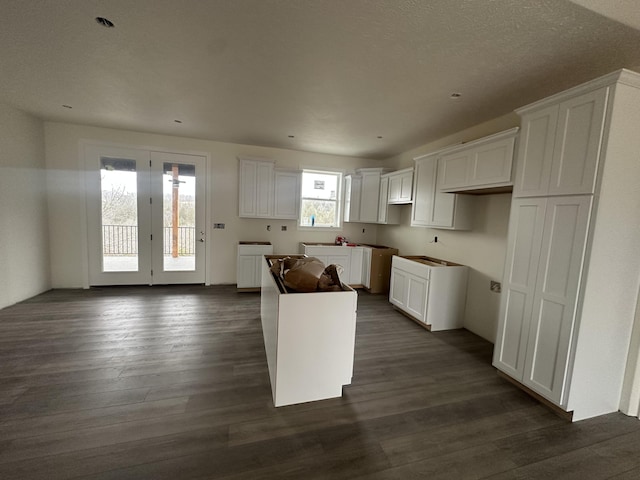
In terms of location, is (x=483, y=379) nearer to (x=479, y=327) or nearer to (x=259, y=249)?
(x=479, y=327)

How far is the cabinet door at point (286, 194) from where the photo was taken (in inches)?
198

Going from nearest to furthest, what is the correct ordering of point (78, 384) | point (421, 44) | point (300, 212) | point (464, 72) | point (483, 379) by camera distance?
point (421, 44) → point (78, 384) → point (464, 72) → point (483, 379) → point (300, 212)

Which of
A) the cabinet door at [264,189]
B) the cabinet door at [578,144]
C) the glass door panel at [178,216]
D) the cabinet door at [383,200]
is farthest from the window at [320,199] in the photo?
the cabinet door at [578,144]

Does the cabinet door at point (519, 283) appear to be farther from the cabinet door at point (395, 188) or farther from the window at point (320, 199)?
the window at point (320, 199)

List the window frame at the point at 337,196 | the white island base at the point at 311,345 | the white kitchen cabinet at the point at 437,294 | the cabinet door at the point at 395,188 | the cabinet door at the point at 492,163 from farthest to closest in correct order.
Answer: the window frame at the point at 337,196 → the cabinet door at the point at 395,188 → the white kitchen cabinet at the point at 437,294 → the cabinet door at the point at 492,163 → the white island base at the point at 311,345

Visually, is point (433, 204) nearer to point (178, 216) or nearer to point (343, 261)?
point (343, 261)

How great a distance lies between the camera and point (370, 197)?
5.29 meters

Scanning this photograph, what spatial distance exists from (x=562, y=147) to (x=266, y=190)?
13.7ft

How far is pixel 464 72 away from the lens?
2244 mm

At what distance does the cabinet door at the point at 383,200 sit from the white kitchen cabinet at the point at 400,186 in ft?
0.27

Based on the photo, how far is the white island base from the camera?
6.31 ft

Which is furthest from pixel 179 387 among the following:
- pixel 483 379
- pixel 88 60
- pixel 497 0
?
pixel 497 0

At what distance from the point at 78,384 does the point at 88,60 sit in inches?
113

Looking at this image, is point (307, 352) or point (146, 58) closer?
point (307, 352)
